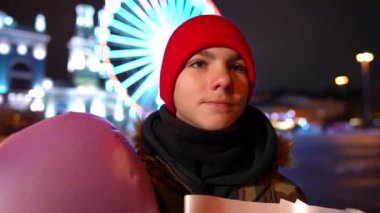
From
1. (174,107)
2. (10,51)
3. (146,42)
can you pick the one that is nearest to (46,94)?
(10,51)

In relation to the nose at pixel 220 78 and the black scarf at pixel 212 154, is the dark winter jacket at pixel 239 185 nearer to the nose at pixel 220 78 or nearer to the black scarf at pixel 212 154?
the black scarf at pixel 212 154

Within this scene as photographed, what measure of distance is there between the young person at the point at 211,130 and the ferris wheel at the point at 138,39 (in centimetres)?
471

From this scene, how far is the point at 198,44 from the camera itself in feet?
2.99

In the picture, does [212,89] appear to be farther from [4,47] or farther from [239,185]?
[4,47]

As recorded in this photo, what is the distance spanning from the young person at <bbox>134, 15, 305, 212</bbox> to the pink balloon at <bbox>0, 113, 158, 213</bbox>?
24cm

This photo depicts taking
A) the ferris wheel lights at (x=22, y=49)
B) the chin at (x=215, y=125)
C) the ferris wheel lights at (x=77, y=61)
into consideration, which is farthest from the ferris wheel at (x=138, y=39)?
the ferris wheel lights at (x=22, y=49)

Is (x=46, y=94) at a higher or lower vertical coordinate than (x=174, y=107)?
higher

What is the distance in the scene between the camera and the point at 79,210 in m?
0.56

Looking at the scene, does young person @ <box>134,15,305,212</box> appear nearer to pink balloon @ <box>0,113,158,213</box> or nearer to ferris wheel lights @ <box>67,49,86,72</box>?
pink balloon @ <box>0,113,158,213</box>

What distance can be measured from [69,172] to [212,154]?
39 cm

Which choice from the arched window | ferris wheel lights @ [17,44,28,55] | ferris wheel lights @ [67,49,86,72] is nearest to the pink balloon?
ferris wheel lights @ [67,49,86,72]

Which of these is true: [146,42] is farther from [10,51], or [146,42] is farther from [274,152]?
[10,51]

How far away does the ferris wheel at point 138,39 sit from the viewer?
5.93m

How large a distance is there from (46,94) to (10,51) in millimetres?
4736
